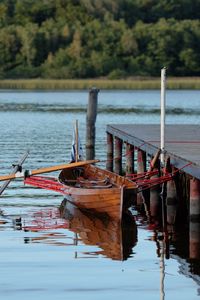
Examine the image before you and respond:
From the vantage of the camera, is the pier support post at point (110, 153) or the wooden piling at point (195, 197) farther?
the pier support post at point (110, 153)

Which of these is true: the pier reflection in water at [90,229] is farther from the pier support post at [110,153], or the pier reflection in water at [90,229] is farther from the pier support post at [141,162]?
the pier support post at [110,153]

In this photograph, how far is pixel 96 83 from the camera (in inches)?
4796

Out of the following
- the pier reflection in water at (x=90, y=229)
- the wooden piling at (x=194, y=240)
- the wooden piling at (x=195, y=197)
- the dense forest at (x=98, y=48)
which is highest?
the wooden piling at (x=195, y=197)

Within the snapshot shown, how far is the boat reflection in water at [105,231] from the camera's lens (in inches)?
821

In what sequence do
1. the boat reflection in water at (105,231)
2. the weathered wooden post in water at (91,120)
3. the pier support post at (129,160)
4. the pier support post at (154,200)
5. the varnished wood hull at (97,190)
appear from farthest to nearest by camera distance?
the weathered wooden post in water at (91,120)
the pier support post at (129,160)
the pier support post at (154,200)
the varnished wood hull at (97,190)
the boat reflection in water at (105,231)

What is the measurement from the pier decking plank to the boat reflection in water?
1463 mm

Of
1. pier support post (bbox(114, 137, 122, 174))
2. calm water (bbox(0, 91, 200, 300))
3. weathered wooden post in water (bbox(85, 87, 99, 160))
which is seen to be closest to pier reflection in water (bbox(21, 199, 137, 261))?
calm water (bbox(0, 91, 200, 300))

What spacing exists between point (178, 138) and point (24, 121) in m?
35.0

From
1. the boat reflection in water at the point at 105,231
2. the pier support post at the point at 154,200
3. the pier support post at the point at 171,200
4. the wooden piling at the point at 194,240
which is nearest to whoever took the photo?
the wooden piling at the point at 194,240

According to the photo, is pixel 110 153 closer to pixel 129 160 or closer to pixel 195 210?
pixel 129 160

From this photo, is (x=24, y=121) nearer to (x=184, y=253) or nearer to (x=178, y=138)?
(x=178, y=138)

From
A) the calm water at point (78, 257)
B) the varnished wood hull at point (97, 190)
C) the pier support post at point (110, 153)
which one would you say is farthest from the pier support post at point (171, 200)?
the pier support post at point (110, 153)

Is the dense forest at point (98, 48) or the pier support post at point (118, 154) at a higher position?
the pier support post at point (118, 154)

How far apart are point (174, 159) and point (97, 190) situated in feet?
5.15
